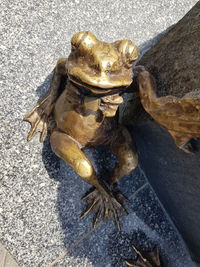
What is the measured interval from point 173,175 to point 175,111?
0.45 meters

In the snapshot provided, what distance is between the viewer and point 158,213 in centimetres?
161

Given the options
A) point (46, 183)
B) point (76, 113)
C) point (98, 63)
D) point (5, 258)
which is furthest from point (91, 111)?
point (5, 258)

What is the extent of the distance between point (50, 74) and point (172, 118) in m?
0.67

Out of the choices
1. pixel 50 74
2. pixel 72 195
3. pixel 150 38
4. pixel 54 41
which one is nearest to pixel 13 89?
pixel 50 74

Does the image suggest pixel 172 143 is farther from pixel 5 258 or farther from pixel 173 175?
pixel 5 258

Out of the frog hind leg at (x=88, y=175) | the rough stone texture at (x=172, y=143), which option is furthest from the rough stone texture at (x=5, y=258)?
the rough stone texture at (x=172, y=143)

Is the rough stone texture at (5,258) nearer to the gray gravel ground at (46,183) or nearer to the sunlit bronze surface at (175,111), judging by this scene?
Answer: the gray gravel ground at (46,183)

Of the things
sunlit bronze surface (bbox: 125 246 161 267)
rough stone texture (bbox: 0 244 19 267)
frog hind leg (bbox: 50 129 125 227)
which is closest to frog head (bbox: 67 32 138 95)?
frog hind leg (bbox: 50 129 125 227)

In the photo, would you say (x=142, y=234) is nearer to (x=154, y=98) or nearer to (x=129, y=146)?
(x=129, y=146)

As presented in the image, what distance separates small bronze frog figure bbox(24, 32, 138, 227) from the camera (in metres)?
0.95

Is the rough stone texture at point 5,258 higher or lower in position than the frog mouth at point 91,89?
lower

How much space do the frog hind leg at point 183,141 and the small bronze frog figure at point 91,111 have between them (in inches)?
7.9

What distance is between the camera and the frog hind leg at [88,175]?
1.19 meters

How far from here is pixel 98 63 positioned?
0.94m
